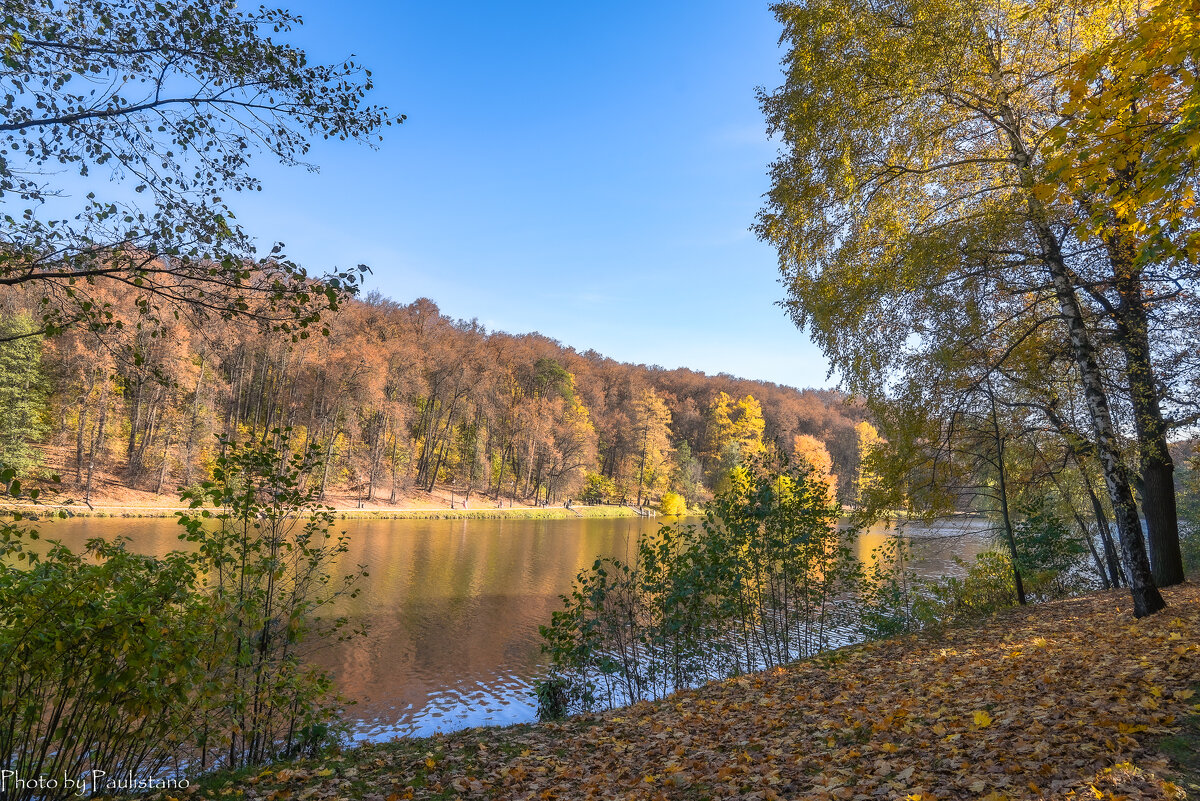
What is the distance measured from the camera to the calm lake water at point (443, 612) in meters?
9.39

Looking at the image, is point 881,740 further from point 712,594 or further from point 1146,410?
point 1146,410

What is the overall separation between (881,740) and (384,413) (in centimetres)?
3718

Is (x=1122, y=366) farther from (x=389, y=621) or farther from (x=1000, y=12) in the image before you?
(x=389, y=621)

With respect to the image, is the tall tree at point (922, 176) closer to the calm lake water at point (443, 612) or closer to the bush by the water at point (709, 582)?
the bush by the water at point (709, 582)

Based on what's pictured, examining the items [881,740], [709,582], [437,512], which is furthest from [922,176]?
[437,512]

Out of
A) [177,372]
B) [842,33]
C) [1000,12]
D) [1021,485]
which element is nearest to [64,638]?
[842,33]

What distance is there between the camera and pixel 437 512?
36.7 metres

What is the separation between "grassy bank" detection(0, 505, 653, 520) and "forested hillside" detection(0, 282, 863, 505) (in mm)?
2357

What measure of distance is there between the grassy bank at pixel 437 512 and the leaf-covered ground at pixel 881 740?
63.7ft

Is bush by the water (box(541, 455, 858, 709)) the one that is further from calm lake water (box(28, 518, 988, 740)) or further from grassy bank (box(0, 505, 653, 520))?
grassy bank (box(0, 505, 653, 520))

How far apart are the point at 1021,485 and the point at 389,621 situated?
1375 cm

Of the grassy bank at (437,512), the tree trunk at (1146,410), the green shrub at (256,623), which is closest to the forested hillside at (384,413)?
the grassy bank at (437,512)

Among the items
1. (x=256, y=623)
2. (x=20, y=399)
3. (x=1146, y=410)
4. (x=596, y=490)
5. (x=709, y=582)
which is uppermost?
(x=20, y=399)

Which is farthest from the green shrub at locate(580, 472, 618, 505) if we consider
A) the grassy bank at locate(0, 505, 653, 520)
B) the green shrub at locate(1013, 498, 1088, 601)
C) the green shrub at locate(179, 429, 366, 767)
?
the green shrub at locate(179, 429, 366, 767)
